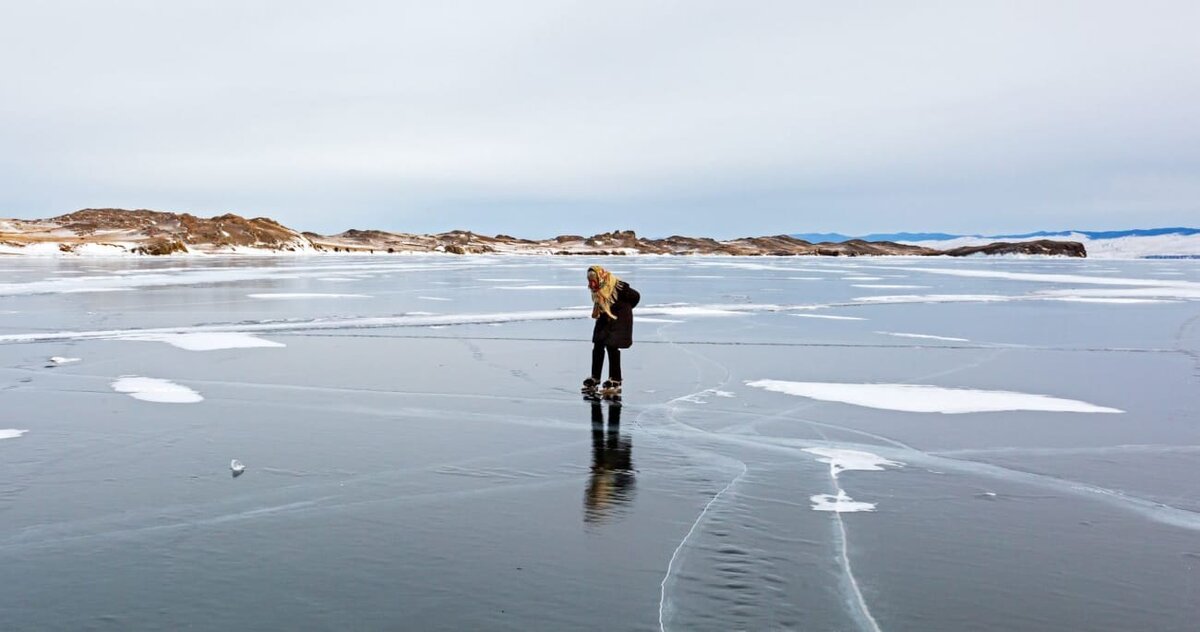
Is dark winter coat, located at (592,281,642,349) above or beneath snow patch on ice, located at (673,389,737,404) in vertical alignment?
above

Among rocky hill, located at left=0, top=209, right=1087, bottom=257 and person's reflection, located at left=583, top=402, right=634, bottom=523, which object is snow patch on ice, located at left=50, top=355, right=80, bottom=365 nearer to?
person's reflection, located at left=583, top=402, right=634, bottom=523

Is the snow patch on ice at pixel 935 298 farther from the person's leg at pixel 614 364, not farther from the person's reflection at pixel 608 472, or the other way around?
the person's reflection at pixel 608 472

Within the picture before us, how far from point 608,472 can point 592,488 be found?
473mm

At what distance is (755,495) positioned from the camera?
20.4 ft

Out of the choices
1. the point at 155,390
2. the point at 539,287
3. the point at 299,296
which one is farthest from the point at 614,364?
the point at 539,287

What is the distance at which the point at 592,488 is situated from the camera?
20.9 ft

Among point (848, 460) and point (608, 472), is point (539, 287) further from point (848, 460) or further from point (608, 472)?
point (608, 472)

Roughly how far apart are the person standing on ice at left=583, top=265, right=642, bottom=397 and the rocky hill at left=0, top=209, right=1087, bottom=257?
79.2m

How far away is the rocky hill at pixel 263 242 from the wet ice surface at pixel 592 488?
256ft

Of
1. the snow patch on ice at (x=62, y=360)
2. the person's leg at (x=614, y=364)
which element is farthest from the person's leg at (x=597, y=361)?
the snow patch on ice at (x=62, y=360)

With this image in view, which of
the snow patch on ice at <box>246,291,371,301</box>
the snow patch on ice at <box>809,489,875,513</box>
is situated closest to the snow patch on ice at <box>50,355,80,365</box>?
the snow patch on ice at <box>809,489,875,513</box>

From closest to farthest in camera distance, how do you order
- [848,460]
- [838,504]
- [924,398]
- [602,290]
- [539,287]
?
[838,504], [848,460], [924,398], [602,290], [539,287]

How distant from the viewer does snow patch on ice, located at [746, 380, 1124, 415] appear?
9.59 meters

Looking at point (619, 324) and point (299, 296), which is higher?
point (619, 324)
